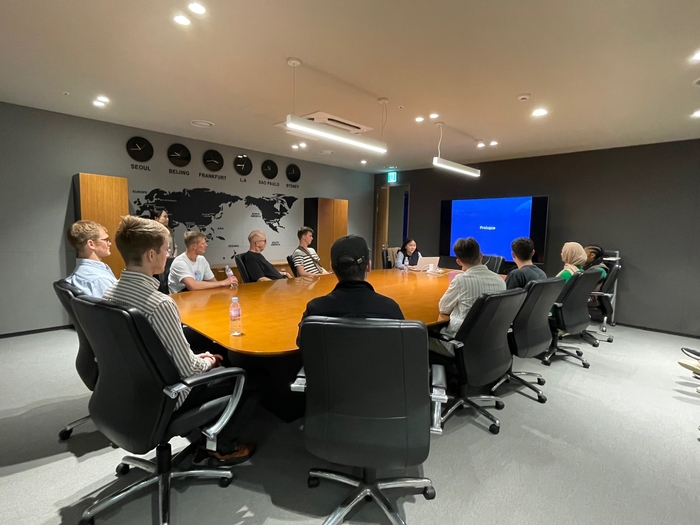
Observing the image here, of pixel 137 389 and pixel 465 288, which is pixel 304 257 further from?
pixel 137 389

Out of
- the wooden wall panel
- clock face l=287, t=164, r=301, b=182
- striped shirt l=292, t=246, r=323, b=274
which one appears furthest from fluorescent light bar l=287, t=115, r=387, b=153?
clock face l=287, t=164, r=301, b=182

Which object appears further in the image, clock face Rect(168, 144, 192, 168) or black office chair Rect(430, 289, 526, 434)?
clock face Rect(168, 144, 192, 168)

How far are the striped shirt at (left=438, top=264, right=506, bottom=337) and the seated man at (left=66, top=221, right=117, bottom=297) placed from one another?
2.29 m

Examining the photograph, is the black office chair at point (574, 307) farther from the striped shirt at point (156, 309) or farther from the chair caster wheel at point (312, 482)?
the striped shirt at point (156, 309)

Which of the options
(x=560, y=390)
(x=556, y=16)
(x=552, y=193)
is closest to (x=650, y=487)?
(x=560, y=390)

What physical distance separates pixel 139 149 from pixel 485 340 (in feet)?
17.6

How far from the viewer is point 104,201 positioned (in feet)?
15.3

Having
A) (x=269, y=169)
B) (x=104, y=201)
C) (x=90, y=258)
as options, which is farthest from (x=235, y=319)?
(x=269, y=169)

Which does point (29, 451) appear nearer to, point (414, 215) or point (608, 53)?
point (608, 53)

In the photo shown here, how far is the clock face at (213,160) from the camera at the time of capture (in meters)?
6.00

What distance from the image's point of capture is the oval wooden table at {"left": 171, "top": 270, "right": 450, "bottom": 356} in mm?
1920

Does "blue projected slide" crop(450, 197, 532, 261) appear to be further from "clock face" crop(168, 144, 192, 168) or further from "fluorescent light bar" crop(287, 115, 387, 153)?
"clock face" crop(168, 144, 192, 168)

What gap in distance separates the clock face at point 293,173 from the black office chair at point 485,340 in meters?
5.53

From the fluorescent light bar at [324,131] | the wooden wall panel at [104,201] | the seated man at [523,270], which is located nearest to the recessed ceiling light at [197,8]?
the fluorescent light bar at [324,131]
